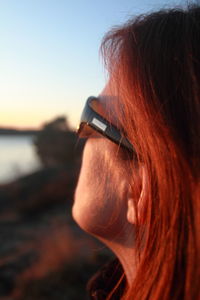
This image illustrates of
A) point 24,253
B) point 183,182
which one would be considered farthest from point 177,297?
point 24,253

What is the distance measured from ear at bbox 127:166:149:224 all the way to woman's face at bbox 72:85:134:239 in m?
0.04

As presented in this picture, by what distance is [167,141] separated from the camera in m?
1.04

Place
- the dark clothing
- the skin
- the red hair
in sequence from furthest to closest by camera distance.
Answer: the dark clothing < the skin < the red hair

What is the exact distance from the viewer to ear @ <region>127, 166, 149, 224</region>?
1170mm

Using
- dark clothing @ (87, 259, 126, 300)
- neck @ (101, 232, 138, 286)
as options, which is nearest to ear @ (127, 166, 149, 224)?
neck @ (101, 232, 138, 286)

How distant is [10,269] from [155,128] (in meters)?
4.61

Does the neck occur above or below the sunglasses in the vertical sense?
below

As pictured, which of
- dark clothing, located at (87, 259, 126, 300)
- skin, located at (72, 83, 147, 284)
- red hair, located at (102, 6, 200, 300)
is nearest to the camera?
red hair, located at (102, 6, 200, 300)

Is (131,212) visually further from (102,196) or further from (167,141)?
(167,141)

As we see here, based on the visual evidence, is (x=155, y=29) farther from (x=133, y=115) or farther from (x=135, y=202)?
(x=135, y=202)

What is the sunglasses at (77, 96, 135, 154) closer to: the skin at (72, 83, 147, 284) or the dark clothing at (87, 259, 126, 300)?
the skin at (72, 83, 147, 284)

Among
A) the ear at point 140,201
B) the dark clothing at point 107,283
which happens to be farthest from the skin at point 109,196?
the dark clothing at point 107,283

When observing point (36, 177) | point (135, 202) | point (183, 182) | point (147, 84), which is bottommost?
point (36, 177)

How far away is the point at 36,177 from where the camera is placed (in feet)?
36.9
